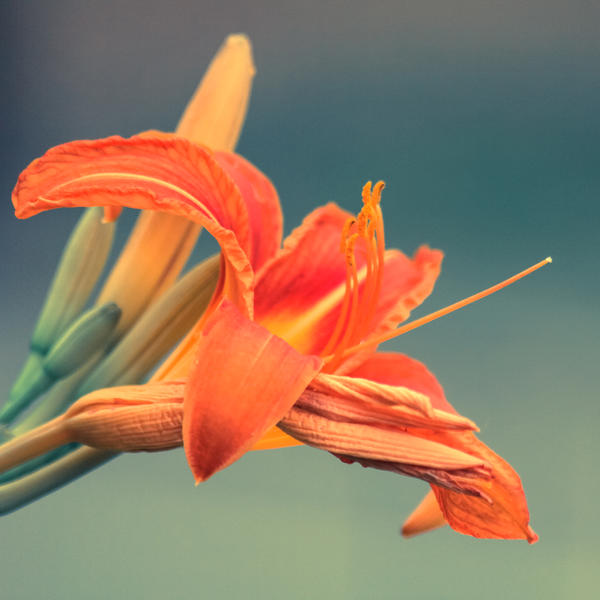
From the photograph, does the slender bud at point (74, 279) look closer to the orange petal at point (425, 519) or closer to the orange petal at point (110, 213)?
the orange petal at point (110, 213)

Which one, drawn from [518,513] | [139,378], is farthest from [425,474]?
[139,378]

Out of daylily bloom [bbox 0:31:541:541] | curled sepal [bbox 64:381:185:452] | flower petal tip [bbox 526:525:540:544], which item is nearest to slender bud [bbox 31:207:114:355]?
daylily bloom [bbox 0:31:541:541]

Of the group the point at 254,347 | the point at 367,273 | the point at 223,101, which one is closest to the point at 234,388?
the point at 254,347

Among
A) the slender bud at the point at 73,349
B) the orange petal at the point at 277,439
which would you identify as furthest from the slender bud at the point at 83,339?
the orange petal at the point at 277,439

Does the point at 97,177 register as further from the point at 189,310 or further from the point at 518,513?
the point at 518,513

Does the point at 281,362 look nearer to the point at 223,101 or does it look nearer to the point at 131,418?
the point at 131,418

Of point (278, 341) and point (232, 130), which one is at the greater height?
point (232, 130)

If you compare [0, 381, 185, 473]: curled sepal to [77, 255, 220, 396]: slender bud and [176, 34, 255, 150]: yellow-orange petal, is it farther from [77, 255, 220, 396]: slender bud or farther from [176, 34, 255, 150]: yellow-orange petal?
[176, 34, 255, 150]: yellow-orange petal
